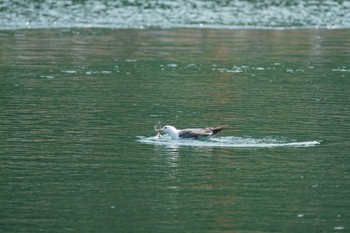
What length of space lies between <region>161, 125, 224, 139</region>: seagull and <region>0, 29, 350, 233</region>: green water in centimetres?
30

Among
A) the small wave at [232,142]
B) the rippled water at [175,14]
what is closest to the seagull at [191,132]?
the small wave at [232,142]

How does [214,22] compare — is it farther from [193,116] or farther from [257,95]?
[193,116]

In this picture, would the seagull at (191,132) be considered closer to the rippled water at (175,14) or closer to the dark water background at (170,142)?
the dark water background at (170,142)

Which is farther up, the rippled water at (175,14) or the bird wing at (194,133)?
the bird wing at (194,133)

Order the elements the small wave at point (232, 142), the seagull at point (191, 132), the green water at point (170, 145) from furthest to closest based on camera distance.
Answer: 1. the seagull at point (191, 132)
2. the small wave at point (232, 142)
3. the green water at point (170, 145)

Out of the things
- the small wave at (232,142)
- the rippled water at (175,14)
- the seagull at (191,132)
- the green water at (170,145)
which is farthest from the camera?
the rippled water at (175,14)

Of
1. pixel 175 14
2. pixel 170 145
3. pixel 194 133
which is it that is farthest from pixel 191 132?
pixel 175 14

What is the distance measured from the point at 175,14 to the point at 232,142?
37.8 meters

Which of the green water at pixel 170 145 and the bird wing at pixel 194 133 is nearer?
the green water at pixel 170 145

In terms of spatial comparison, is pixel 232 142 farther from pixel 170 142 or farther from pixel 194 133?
pixel 170 142

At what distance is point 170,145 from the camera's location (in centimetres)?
2362

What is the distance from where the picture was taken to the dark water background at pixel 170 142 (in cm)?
1764

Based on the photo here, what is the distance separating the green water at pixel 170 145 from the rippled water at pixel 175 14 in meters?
12.4

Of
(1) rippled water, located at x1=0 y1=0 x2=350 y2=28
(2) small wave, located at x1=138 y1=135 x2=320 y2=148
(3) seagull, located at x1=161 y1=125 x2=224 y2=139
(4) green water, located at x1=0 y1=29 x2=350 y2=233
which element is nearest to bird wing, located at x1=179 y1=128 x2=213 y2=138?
(3) seagull, located at x1=161 y1=125 x2=224 y2=139
